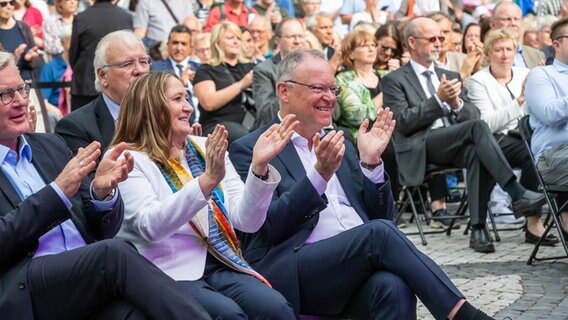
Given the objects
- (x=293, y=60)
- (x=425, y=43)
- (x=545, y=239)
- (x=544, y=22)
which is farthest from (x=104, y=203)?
(x=544, y=22)

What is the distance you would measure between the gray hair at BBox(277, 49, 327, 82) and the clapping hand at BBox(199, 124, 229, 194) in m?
1.27

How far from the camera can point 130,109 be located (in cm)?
553

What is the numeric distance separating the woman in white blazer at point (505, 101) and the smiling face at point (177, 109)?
5152mm

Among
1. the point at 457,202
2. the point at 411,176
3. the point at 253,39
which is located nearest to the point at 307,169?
the point at 411,176

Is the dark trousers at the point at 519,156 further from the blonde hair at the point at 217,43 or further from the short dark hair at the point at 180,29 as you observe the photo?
the short dark hair at the point at 180,29

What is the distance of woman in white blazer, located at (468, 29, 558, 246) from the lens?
1027cm

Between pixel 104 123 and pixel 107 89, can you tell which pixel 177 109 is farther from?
pixel 107 89

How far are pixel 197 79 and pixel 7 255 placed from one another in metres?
6.69

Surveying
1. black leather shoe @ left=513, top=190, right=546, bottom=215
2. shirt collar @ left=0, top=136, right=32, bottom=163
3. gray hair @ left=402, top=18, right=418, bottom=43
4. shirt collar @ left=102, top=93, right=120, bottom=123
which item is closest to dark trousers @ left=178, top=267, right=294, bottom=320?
shirt collar @ left=0, top=136, right=32, bottom=163

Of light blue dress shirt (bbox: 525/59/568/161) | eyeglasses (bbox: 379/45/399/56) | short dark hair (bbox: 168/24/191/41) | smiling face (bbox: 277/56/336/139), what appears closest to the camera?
A: smiling face (bbox: 277/56/336/139)

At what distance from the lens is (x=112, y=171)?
489 cm

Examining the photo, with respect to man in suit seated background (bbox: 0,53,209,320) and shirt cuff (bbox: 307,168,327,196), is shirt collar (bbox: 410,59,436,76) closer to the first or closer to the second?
shirt cuff (bbox: 307,168,327,196)

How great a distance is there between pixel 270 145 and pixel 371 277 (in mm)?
847

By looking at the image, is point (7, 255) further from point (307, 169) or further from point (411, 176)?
point (411, 176)
